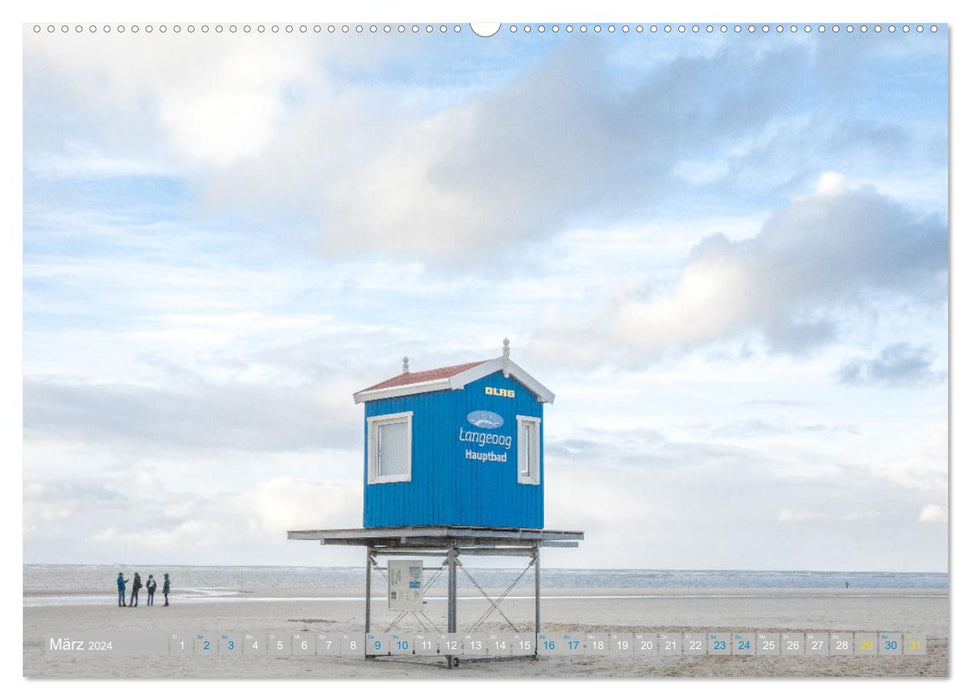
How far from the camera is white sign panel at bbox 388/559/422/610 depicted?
22453 mm

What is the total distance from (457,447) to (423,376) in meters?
2.06

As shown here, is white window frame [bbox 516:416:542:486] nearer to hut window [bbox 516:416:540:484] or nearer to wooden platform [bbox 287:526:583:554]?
hut window [bbox 516:416:540:484]

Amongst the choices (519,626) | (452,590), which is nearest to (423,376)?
(452,590)

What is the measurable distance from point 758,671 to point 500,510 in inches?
236

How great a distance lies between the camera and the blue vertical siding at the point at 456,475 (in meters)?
21.0

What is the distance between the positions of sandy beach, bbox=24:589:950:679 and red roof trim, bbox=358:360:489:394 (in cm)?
540

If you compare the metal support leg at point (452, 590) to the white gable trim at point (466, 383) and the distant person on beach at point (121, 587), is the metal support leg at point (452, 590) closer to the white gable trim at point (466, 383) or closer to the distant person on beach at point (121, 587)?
the white gable trim at point (466, 383)

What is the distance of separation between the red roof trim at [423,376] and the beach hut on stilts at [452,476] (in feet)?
0.13

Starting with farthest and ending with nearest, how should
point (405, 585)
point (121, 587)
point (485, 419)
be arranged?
1. point (121, 587)
2. point (405, 585)
3. point (485, 419)

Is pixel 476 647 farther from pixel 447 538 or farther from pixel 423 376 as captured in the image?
pixel 423 376

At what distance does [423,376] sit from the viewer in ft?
73.6

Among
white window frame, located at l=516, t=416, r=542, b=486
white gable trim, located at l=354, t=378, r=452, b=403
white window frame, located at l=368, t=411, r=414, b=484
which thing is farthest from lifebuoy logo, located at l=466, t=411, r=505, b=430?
white window frame, located at l=368, t=411, r=414, b=484
